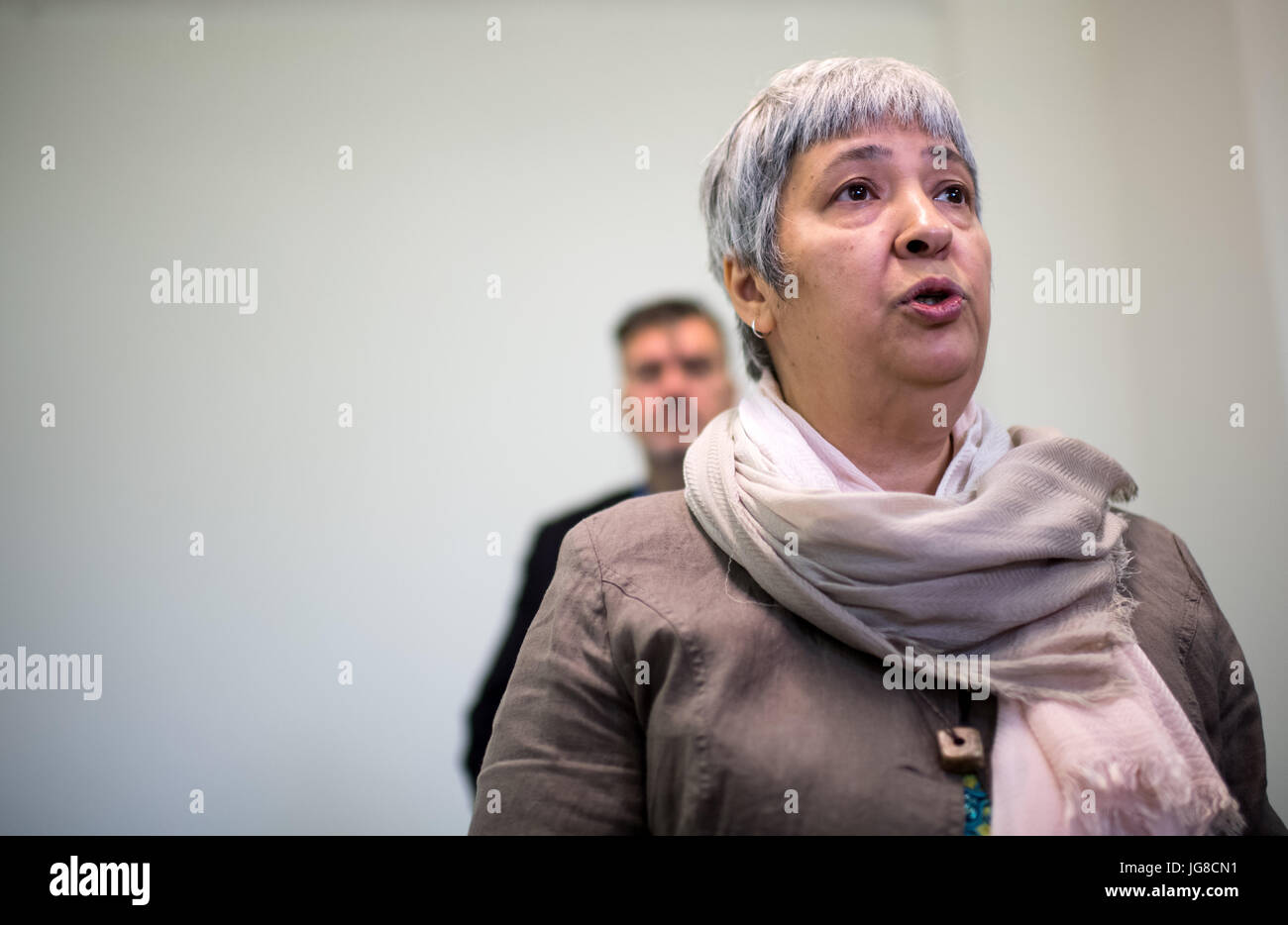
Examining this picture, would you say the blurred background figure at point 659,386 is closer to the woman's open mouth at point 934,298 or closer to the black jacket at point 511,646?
the black jacket at point 511,646

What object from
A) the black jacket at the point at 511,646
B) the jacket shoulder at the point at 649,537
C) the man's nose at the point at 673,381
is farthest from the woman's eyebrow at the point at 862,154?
the man's nose at the point at 673,381

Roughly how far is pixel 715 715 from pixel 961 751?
243 mm

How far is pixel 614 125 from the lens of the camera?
2098 mm

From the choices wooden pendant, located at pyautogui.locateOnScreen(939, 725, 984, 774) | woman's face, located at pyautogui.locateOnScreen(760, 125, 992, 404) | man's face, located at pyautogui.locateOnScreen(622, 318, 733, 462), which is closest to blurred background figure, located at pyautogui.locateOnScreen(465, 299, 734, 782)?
man's face, located at pyautogui.locateOnScreen(622, 318, 733, 462)

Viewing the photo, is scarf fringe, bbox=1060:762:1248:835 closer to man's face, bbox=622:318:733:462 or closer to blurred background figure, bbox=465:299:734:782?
blurred background figure, bbox=465:299:734:782

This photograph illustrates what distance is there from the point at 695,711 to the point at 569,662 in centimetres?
14

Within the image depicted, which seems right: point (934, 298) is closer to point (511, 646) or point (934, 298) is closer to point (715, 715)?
point (715, 715)

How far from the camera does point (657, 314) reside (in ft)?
7.10

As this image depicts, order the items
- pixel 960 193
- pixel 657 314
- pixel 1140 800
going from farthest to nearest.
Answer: pixel 657 314
pixel 960 193
pixel 1140 800

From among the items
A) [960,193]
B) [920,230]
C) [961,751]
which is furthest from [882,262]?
[961,751]

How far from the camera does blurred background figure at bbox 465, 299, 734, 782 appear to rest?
1818 mm

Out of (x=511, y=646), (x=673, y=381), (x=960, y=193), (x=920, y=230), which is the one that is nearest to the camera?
(x=920, y=230)

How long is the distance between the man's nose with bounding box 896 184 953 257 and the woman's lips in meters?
0.06
